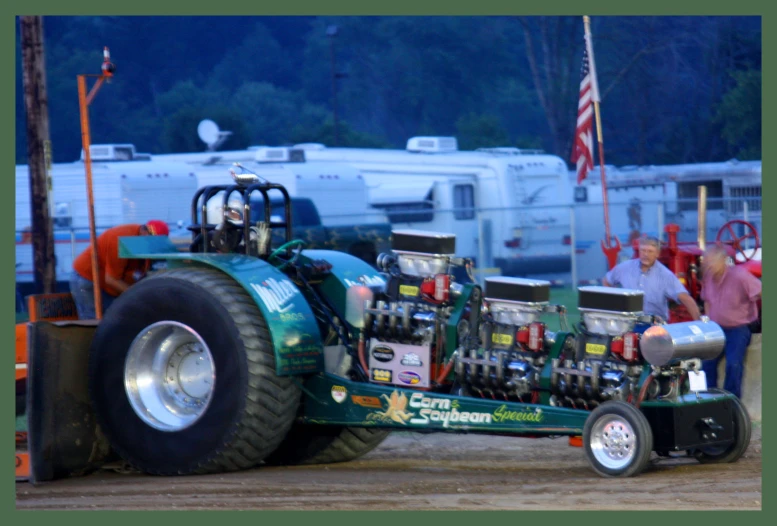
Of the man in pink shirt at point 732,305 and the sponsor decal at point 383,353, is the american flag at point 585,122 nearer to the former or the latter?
the man in pink shirt at point 732,305

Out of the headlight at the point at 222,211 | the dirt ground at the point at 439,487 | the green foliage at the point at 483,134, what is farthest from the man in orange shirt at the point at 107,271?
the green foliage at the point at 483,134

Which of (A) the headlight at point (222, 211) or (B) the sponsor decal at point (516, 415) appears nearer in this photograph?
(B) the sponsor decal at point (516, 415)

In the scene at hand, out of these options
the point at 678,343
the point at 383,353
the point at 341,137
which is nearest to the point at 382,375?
the point at 383,353

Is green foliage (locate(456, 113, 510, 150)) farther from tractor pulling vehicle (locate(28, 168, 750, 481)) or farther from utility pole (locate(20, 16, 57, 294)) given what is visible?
tractor pulling vehicle (locate(28, 168, 750, 481))

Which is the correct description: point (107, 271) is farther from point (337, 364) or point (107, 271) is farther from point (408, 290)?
point (408, 290)

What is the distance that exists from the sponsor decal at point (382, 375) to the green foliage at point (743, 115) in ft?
89.2

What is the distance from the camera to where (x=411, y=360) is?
7.52 metres

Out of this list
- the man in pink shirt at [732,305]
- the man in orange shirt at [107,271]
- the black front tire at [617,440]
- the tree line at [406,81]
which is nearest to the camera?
the black front tire at [617,440]

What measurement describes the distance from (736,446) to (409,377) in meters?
1.94

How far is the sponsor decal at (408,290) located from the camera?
7.65 meters

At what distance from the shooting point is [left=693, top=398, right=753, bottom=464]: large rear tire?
7.24 metres

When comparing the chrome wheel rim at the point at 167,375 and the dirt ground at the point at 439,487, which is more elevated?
the chrome wheel rim at the point at 167,375

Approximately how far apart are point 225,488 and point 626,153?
35432mm

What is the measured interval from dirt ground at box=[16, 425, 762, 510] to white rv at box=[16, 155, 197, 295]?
13.2 meters
